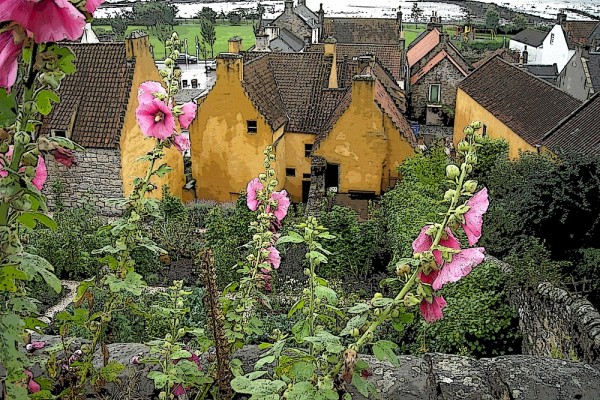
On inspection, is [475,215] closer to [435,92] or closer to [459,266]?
[459,266]

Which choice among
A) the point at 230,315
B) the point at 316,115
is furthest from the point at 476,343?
the point at 316,115

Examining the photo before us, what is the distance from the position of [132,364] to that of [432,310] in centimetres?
178

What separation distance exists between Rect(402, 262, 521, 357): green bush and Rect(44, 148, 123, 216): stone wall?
435 inches

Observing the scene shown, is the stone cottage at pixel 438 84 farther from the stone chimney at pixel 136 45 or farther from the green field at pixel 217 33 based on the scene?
the green field at pixel 217 33

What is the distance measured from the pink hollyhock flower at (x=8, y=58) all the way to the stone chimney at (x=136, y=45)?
55.6 feet

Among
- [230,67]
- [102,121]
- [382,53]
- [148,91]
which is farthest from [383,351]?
[382,53]

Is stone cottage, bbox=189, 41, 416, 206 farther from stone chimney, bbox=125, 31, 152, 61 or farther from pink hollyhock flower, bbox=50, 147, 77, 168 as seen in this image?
pink hollyhock flower, bbox=50, 147, 77, 168

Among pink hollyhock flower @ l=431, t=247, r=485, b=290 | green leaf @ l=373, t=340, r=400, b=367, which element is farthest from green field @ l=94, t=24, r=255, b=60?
pink hollyhock flower @ l=431, t=247, r=485, b=290

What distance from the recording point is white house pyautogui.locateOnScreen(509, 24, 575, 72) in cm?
4566

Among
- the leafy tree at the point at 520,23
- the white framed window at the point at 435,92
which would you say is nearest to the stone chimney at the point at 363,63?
the white framed window at the point at 435,92

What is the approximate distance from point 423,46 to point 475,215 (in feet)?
128

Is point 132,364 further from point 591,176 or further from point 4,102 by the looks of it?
point 591,176

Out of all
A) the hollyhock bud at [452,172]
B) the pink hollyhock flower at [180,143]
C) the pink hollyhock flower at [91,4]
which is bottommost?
the hollyhock bud at [452,172]

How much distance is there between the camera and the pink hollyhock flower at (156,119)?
9.53 ft
